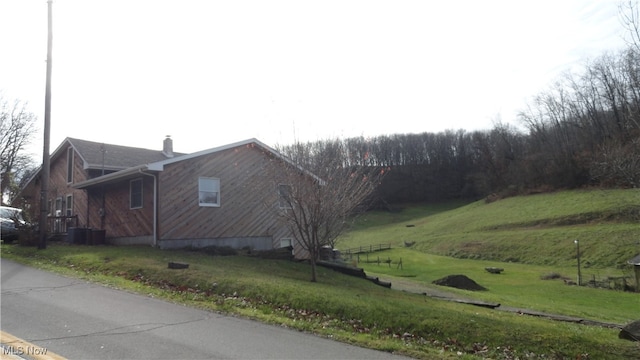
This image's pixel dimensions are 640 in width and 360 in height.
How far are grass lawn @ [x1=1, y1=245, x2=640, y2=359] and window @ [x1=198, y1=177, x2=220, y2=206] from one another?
5511 millimetres

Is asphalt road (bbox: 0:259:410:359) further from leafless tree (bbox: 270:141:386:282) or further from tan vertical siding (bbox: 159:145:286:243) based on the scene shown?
tan vertical siding (bbox: 159:145:286:243)

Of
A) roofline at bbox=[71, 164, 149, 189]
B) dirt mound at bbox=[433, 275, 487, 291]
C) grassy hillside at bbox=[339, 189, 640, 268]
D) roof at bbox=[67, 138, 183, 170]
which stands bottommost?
dirt mound at bbox=[433, 275, 487, 291]

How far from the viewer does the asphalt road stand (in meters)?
6.14

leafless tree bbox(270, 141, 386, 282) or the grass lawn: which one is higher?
leafless tree bbox(270, 141, 386, 282)

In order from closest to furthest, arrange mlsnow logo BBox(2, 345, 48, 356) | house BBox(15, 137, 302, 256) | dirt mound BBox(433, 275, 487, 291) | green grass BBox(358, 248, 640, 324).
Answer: mlsnow logo BBox(2, 345, 48, 356), house BBox(15, 137, 302, 256), green grass BBox(358, 248, 640, 324), dirt mound BBox(433, 275, 487, 291)

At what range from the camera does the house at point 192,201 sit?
18484mm

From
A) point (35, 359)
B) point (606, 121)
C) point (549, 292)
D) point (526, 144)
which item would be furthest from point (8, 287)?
point (526, 144)

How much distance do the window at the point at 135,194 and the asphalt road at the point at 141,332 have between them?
10.3 metres

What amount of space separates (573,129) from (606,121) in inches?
251

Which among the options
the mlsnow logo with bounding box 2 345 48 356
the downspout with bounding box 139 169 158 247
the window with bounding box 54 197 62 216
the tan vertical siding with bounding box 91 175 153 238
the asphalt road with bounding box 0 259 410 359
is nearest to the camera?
the mlsnow logo with bounding box 2 345 48 356

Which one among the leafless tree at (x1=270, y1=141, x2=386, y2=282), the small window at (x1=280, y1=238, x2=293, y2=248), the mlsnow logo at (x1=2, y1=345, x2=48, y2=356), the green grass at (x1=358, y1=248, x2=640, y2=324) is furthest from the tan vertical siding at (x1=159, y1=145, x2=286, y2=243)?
the mlsnow logo at (x1=2, y1=345, x2=48, y2=356)

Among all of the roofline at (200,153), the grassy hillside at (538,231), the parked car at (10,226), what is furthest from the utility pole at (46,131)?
the grassy hillside at (538,231)

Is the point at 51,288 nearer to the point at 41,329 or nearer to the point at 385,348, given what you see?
the point at 41,329

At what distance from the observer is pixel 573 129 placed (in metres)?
73.8
